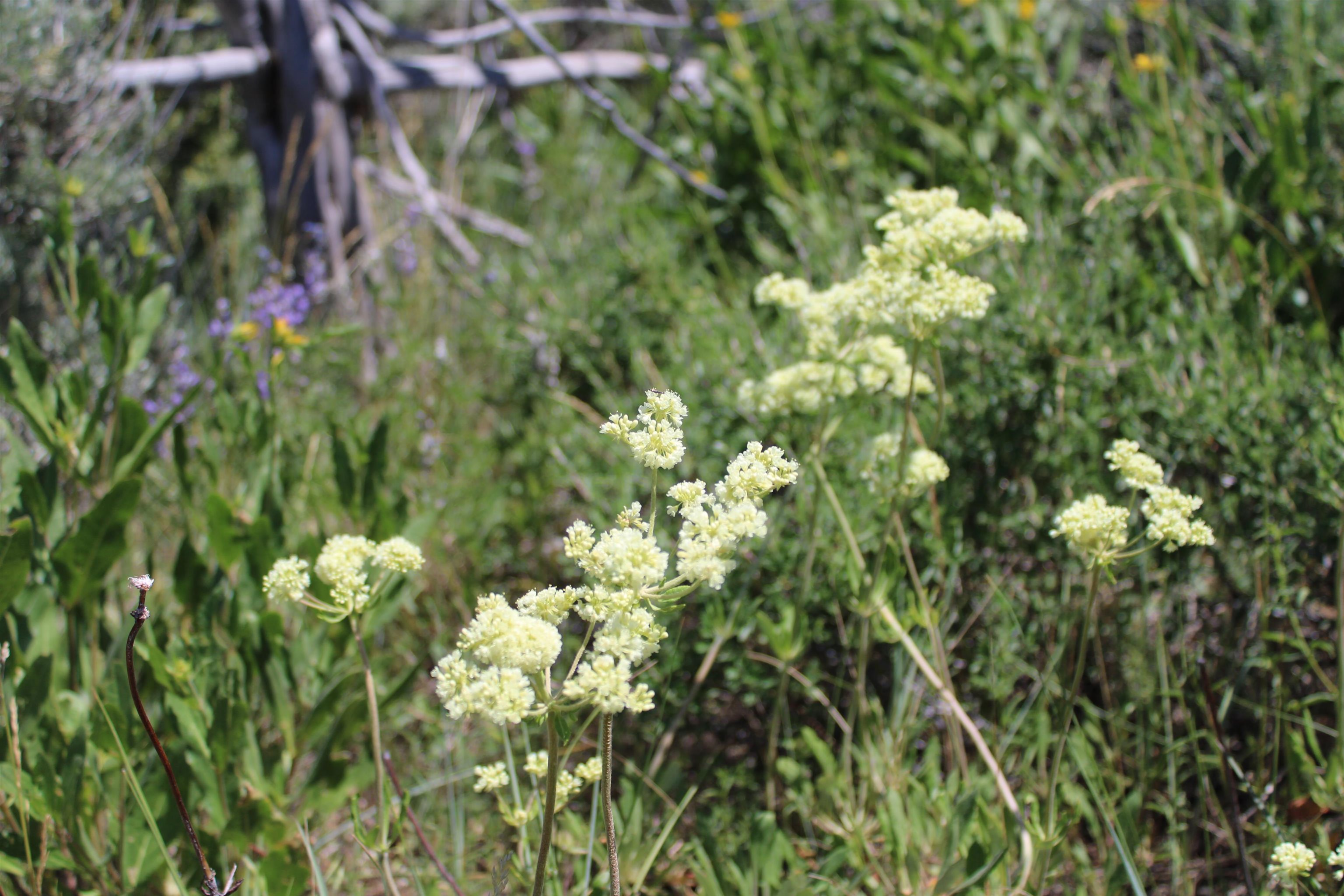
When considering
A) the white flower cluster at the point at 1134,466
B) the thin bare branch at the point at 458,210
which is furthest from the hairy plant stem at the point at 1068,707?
the thin bare branch at the point at 458,210

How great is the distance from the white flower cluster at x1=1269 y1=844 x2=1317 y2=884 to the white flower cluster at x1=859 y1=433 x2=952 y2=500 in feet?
2.33

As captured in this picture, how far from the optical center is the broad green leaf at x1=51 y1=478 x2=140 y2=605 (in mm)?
1699

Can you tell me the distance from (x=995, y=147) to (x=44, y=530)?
10.6 ft

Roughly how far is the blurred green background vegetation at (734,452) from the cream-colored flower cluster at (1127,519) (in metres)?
0.43

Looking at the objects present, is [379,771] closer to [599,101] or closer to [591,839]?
[591,839]

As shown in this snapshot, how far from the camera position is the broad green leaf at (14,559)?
155cm

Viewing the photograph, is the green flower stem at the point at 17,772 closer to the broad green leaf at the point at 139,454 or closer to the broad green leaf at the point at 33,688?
the broad green leaf at the point at 33,688

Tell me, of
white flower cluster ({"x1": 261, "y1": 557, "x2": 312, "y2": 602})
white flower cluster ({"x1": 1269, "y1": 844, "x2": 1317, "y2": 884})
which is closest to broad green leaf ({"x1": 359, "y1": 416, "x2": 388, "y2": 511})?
white flower cluster ({"x1": 261, "y1": 557, "x2": 312, "y2": 602})

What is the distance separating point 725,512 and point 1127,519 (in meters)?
0.65

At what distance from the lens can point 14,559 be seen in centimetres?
158

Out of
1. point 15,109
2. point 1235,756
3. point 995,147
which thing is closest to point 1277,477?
point 1235,756

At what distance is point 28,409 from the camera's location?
70.1 inches

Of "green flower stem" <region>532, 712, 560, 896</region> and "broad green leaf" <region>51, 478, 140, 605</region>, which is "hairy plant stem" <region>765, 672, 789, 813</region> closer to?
"green flower stem" <region>532, 712, 560, 896</region>

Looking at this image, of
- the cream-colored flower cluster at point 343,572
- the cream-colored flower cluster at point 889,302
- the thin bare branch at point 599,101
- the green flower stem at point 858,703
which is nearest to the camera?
the cream-colored flower cluster at point 343,572
